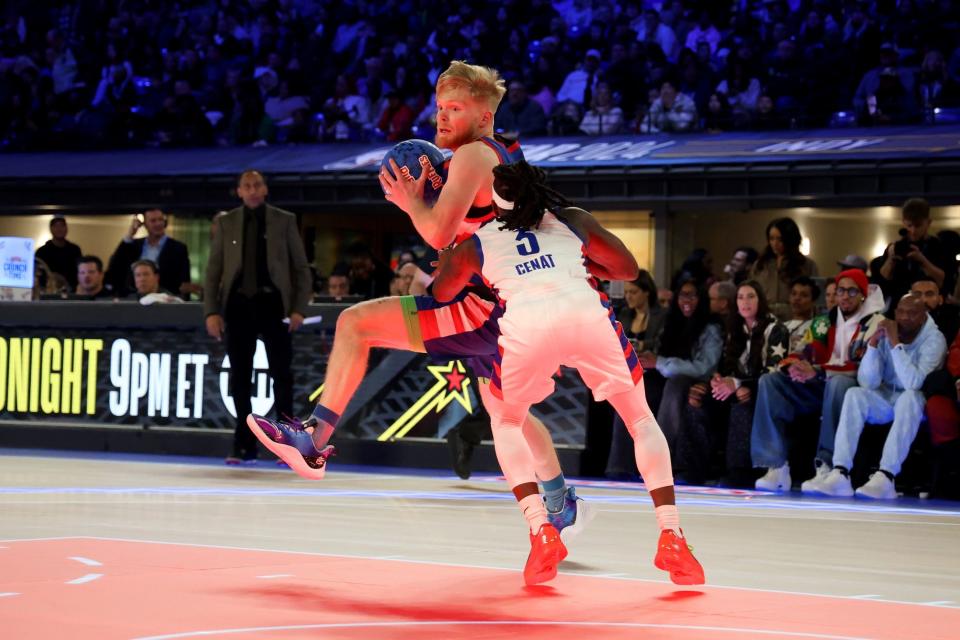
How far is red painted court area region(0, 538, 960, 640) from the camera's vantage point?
161 inches

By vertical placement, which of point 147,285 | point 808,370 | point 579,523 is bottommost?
point 579,523

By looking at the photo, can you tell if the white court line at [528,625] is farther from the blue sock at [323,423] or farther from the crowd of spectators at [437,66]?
the crowd of spectators at [437,66]

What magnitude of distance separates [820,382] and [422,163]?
5.31 m

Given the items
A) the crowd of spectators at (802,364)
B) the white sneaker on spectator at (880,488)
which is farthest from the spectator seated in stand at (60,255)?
the white sneaker on spectator at (880,488)

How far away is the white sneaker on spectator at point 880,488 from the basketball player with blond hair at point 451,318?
4.24m

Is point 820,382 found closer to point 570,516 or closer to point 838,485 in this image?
point 838,485

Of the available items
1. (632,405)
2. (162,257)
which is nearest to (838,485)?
(632,405)

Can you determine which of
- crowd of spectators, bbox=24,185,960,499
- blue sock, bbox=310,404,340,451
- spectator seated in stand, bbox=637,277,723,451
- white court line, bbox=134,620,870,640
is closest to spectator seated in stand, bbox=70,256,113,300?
crowd of spectators, bbox=24,185,960,499

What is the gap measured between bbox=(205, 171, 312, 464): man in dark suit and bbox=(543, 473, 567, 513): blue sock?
5.31 meters

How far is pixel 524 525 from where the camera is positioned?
24.1 feet

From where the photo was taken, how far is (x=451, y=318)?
5.70m

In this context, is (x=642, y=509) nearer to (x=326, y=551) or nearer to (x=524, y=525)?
(x=524, y=525)

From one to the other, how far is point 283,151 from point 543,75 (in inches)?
147

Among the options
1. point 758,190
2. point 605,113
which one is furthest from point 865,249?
point 605,113
